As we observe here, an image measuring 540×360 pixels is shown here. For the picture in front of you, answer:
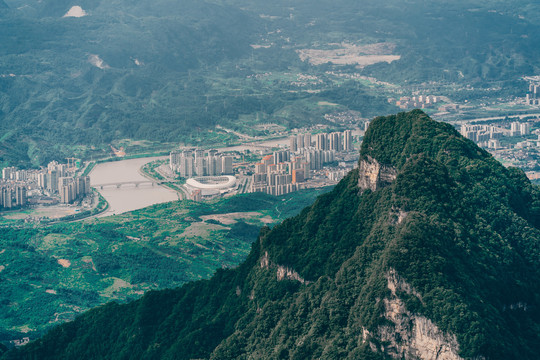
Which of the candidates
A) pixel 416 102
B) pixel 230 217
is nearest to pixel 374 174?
pixel 230 217

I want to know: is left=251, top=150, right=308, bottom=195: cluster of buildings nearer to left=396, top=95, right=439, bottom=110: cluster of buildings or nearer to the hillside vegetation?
the hillside vegetation

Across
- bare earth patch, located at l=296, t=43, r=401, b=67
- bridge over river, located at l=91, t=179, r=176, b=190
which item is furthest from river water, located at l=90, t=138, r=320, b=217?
bare earth patch, located at l=296, t=43, r=401, b=67

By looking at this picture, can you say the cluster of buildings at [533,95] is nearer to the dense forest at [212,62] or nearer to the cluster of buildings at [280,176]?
the dense forest at [212,62]

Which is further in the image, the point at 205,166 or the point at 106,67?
the point at 106,67

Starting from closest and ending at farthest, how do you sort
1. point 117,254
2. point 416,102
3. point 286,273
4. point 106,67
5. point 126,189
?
point 286,273 < point 117,254 < point 126,189 < point 416,102 < point 106,67

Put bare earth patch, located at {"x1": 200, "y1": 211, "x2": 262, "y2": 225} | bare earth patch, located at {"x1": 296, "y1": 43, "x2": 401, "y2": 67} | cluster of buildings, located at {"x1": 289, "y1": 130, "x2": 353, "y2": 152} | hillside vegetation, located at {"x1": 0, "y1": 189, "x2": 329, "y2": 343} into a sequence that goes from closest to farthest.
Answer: hillside vegetation, located at {"x1": 0, "y1": 189, "x2": 329, "y2": 343} → bare earth patch, located at {"x1": 200, "y1": 211, "x2": 262, "y2": 225} → cluster of buildings, located at {"x1": 289, "y1": 130, "x2": 353, "y2": 152} → bare earth patch, located at {"x1": 296, "y1": 43, "x2": 401, "y2": 67}

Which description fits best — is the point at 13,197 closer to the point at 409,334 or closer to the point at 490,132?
the point at 490,132

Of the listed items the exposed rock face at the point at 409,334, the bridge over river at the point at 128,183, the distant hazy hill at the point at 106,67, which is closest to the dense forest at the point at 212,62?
the distant hazy hill at the point at 106,67
